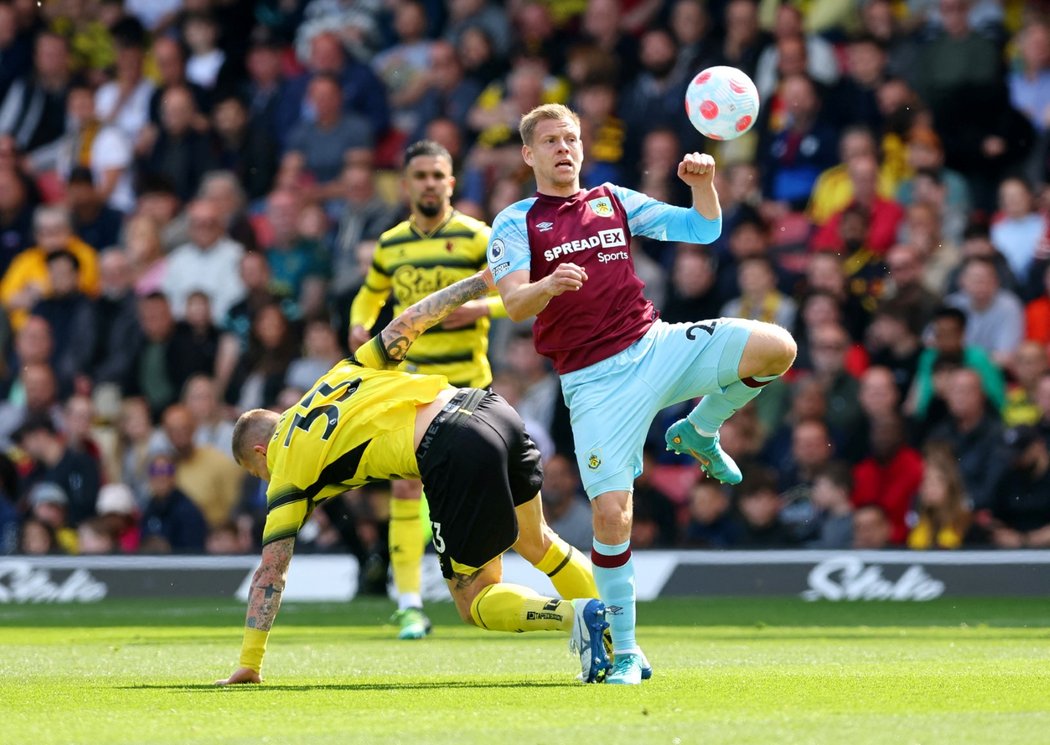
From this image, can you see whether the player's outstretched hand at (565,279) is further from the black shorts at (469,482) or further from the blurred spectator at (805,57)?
the blurred spectator at (805,57)

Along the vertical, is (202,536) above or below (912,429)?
below

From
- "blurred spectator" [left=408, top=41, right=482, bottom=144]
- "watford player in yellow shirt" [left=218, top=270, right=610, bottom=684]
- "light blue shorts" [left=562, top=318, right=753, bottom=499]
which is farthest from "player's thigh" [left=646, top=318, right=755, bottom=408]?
"blurred spectator" [left=408, top=41, right=482, bottom=144]

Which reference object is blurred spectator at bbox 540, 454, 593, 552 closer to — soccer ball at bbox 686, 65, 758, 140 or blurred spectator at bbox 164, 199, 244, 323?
blurred spectator at bbox 164, 199, 244, 323

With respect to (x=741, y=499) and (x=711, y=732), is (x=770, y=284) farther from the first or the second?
(x=711, y=732)

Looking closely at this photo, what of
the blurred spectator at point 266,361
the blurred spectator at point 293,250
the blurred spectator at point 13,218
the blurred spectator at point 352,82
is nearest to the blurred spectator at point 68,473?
the blurred spectator at point 266,361

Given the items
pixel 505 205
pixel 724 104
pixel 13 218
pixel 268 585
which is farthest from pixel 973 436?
pixel 13 218

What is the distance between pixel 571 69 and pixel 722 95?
8931mm

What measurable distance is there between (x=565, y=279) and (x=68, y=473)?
1059cm

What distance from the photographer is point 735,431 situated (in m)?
14.6

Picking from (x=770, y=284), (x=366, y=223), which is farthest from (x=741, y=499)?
(x=366, y=223)

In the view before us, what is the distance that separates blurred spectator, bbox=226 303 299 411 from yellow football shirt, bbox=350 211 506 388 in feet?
17.1

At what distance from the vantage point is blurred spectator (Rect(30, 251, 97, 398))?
59.0ft

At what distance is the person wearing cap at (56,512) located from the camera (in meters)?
16.6

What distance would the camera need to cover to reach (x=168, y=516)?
16297mm
